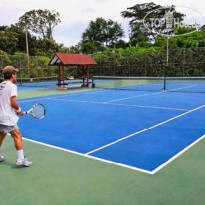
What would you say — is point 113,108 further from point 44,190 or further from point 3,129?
point 44,190

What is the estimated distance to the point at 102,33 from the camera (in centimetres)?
4969

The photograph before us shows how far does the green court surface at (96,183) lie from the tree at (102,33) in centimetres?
4551

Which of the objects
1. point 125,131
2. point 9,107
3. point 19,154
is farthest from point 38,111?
point 125,131

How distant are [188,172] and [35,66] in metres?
24.6

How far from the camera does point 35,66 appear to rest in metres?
27.5

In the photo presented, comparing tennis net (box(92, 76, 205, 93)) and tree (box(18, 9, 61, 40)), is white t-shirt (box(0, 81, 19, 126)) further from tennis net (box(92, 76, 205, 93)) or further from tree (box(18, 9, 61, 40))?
tree (box(18, 9, 61, 40))

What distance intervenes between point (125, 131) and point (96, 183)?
10.1ft

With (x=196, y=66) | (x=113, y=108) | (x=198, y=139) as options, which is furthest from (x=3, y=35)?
(x=198, y=139)

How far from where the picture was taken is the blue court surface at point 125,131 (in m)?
5.09

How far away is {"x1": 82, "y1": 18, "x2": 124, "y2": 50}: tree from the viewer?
49.5 meters

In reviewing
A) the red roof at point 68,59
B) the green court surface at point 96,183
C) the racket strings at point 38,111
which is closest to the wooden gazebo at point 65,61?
the red roof at point 68,59

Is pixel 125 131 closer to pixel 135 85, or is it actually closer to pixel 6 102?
pixel 6 102

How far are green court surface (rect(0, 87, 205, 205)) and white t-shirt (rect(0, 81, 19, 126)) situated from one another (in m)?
0.69

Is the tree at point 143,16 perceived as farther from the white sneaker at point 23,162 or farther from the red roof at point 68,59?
the white sneaker at point 23,162
